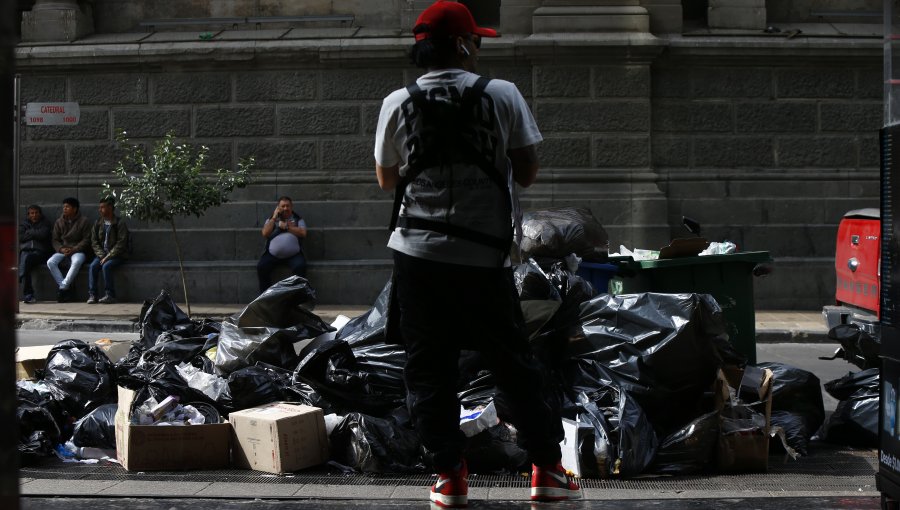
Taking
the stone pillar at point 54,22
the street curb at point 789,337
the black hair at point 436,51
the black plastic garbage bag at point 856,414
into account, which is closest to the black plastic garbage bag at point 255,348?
the black hair at point 436,51

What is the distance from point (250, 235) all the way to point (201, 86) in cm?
210

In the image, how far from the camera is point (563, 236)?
21.6 feet

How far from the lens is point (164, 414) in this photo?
5.32 metres

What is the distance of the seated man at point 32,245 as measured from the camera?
13844mm

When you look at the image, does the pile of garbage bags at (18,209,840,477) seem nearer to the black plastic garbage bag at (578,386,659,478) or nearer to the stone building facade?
the black plastic garbage bag at (578,386,659,478)

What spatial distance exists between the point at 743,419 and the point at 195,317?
8115 millimetres

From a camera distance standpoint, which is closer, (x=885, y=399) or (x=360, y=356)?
(x=885, y=399)

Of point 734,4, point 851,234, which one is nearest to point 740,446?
point 851,234

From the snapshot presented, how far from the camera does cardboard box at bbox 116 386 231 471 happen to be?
16.9ft

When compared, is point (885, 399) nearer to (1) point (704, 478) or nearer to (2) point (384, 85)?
(1) point (704, 478)

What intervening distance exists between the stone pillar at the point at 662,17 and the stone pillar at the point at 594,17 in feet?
0.78

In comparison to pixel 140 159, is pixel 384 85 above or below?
above

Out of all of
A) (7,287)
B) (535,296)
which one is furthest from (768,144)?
(7,287)

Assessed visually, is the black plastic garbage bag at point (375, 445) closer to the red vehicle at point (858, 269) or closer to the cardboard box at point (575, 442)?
the cardboard box at point (575, 442)
